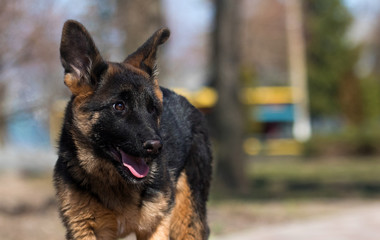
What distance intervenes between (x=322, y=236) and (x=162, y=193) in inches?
162

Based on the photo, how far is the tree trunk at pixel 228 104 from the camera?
1470 centimetres

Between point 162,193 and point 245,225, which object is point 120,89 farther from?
point 245,225

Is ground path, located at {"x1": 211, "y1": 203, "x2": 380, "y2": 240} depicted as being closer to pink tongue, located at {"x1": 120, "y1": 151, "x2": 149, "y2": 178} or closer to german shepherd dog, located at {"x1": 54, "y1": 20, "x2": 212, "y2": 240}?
german shepherd dog, located at {"x1": 54, "y1": 20, "x2": 212, "y2": 240}

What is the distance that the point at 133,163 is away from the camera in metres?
4.19

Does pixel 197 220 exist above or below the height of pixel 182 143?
below

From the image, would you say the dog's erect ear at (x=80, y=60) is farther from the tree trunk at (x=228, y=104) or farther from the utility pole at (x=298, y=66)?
the utility pole at (x=298, y=66)

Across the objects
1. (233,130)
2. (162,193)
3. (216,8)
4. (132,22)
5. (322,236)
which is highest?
(216,8)

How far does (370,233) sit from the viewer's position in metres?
8.27

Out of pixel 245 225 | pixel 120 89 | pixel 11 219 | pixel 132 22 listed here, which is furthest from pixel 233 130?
pixel 120 89

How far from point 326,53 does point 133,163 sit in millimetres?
44840

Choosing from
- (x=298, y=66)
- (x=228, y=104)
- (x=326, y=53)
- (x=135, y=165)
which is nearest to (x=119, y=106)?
(x=135, y=165)

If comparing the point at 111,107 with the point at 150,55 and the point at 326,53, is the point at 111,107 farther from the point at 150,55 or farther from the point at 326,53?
the point at 326,53

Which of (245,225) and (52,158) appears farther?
(52,158)

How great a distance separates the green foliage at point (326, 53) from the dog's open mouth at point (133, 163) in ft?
142
